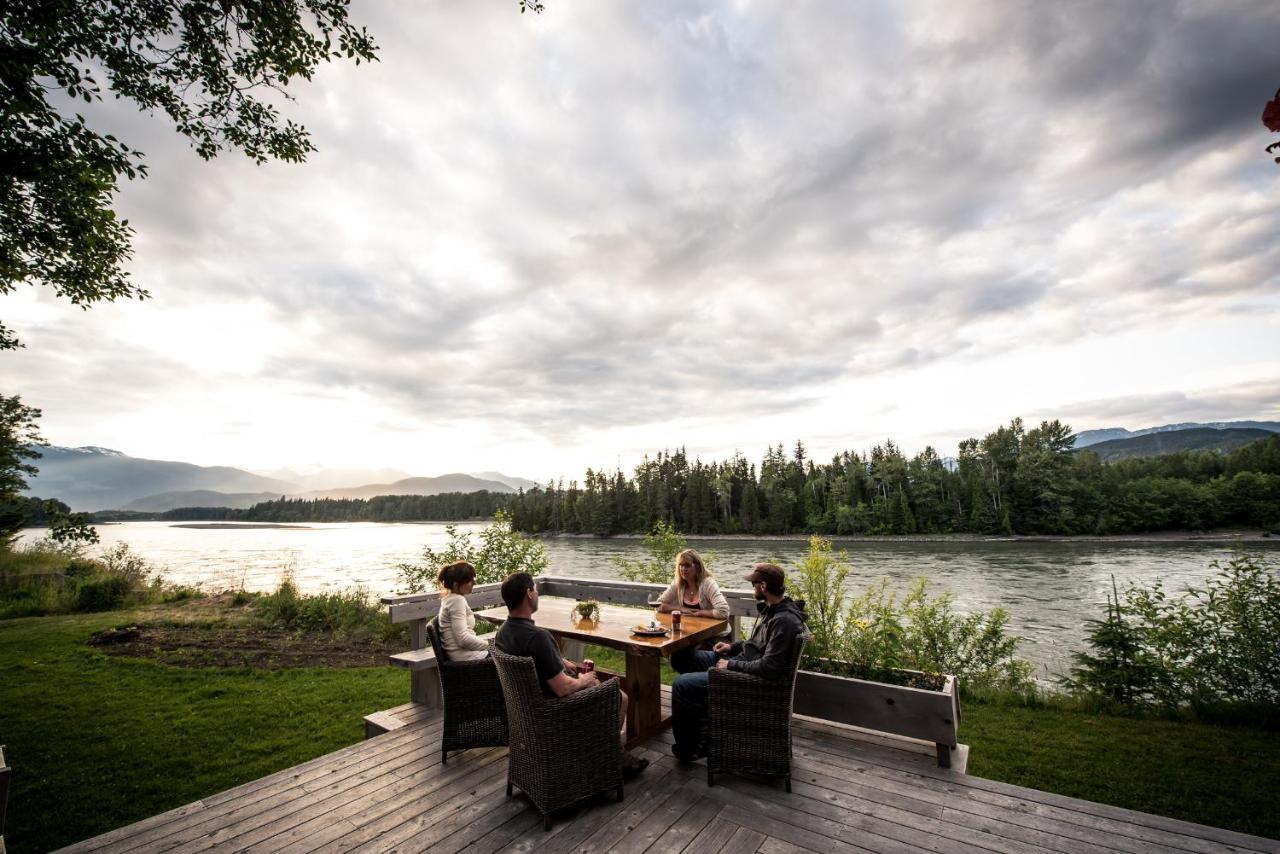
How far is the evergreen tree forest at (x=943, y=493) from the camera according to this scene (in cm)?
4847

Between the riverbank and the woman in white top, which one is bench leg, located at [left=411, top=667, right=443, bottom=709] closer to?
the woman in white top

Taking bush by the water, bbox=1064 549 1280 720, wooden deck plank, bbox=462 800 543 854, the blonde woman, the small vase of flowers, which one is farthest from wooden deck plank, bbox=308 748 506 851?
bush by the water, bbox=1064 549 1280 720

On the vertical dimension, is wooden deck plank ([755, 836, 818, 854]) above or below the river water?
above

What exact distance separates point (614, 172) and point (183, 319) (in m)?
8.46

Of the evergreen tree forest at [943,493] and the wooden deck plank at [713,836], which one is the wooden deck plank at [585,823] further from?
the evergreen tree forest at [943,493]

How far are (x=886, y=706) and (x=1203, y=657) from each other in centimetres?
541

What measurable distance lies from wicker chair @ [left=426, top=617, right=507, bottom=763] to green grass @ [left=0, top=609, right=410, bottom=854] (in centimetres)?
169

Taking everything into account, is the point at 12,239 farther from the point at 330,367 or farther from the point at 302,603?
the point at 330,367

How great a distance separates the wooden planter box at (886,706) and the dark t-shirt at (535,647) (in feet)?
6.27

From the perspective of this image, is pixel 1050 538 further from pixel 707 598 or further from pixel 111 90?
pixel 111 90

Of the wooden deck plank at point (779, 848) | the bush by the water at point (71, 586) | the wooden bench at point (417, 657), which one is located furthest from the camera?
the bush by the water at point (71, 586)

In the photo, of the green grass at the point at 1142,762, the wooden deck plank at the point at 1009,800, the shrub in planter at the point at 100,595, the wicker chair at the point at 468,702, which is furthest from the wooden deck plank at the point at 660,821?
the shrub in planter at the point at 100,595

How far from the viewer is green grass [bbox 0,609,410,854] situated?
3.44 m

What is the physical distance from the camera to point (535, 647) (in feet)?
9.32
